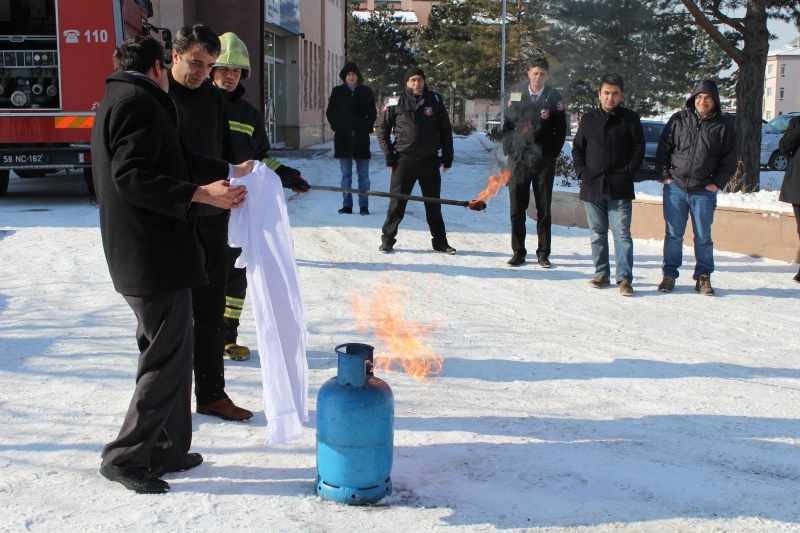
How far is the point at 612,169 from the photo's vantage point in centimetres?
748

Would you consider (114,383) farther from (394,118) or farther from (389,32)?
(389,32)

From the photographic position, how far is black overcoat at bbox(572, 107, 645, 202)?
7.45 metres

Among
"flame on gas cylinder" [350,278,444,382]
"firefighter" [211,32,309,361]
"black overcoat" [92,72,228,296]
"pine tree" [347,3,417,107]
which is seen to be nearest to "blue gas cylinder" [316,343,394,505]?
"black overcoat" [92,72,228,296]

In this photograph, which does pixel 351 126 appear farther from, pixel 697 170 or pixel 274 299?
pixel 274 299

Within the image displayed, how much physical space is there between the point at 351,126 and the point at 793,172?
5903 millimetres

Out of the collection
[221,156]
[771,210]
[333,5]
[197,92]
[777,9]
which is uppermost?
[333,5]

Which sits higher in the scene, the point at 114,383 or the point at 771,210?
the point at 771,210

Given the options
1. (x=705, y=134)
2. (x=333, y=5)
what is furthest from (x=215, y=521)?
(x=333, y=5)

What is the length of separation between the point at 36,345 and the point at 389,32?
6788cm

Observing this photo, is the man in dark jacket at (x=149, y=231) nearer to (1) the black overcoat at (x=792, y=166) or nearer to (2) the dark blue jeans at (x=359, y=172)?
(1) the black overcoat at (x=792, y=166)

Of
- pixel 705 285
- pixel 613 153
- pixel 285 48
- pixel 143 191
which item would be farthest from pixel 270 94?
pixel 143 191

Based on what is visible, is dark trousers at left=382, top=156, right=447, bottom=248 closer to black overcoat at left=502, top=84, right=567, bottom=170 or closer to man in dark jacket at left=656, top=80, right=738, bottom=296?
black overcoat at left=502, top=84, right=567, bottom=170

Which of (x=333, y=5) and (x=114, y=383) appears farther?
(x=333, y=5)

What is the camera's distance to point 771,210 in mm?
8703
